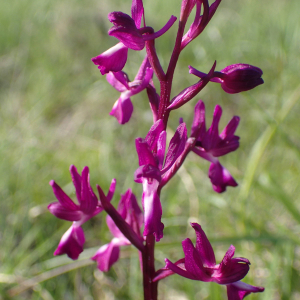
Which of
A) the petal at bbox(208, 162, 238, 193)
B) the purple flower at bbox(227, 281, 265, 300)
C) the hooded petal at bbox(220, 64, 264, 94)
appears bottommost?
the purple flower at bbox(227, 281, 265, 300)


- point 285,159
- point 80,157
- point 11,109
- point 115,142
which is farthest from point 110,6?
point 285,159

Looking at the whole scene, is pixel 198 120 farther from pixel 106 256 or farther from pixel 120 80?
pixel 106 256

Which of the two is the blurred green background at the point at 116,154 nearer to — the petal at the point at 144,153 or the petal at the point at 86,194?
the petal at the point at 86,194

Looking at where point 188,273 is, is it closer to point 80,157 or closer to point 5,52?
point 80,157

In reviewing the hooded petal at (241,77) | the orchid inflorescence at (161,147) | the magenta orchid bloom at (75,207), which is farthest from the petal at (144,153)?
the hooded petal at (241,77)

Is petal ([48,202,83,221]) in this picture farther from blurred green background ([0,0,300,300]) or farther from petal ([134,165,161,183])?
blurred green background ([0,0,300,300])

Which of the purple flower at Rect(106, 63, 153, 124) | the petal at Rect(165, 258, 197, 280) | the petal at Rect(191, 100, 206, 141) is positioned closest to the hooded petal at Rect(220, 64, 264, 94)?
the petal at Rect(191, 100, 206, 141)

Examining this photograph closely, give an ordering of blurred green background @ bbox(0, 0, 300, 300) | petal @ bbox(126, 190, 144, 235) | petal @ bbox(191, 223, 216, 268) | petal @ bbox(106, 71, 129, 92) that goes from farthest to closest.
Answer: blurred green background @ bbox(0, 0, 300, 300), petal @ bbox(126, 190, 144, 235), petal @ bbox(106, 71, 129, 92), petal @ bbox(191, 223, 216, 268)
